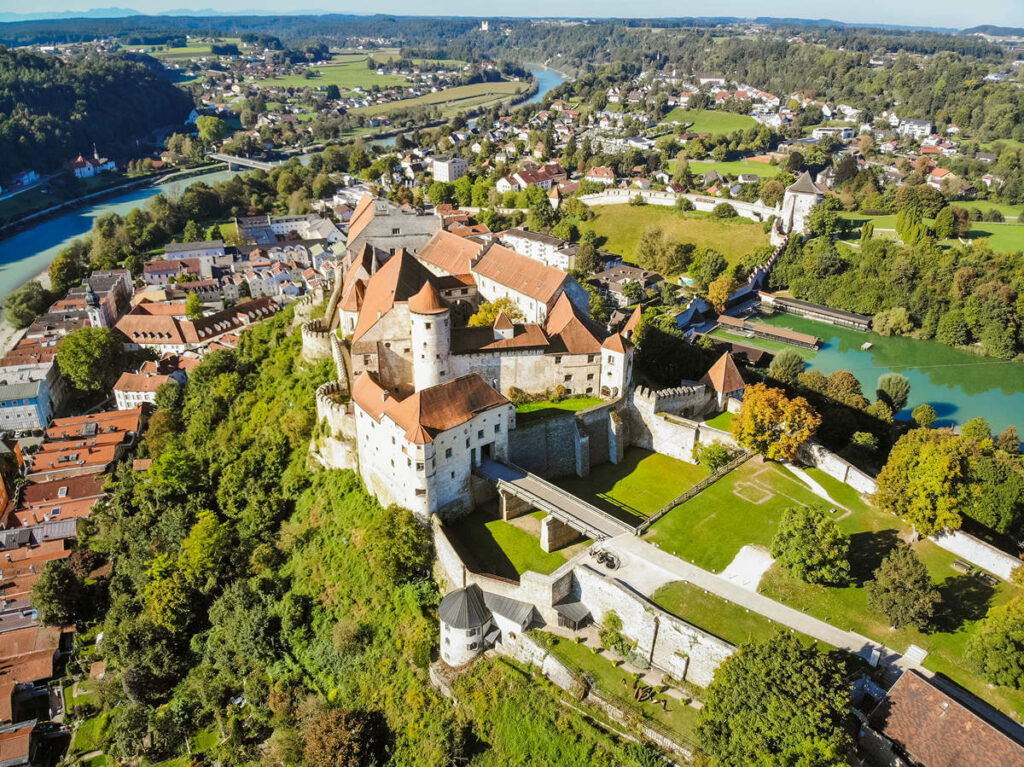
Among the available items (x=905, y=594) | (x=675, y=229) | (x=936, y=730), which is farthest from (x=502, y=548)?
(x=675, y=229)

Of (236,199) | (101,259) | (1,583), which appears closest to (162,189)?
(236,199)

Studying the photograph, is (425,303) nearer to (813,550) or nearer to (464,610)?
(464,610)

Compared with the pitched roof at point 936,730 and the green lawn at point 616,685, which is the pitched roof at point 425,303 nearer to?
the green lawn at point 616,685

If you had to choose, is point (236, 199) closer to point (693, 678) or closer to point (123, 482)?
point (123, 482)

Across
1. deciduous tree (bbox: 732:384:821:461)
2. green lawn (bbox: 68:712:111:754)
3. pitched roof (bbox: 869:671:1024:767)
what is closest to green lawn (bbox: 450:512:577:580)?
deciduous tree (bbox: 732:384:821:461)

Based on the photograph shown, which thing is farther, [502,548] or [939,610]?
[502,548]

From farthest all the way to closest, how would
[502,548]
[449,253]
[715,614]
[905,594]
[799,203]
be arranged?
1. [799,203]
2. [449,253]
3. [502,548]
4. [715,614]
5. [905,594]

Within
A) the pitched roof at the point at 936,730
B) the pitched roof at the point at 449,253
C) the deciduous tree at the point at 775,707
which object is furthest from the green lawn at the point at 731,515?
the pitched roof at the point at 449,253
